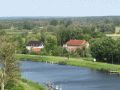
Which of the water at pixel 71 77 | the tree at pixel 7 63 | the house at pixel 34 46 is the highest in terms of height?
the tree at pixel 7 63

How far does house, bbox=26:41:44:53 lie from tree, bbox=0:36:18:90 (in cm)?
3760

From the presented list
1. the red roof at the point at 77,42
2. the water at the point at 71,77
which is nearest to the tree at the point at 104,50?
the water at the point at 71,77

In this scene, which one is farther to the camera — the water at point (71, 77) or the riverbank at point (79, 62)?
the riverbank at point (79, 62)

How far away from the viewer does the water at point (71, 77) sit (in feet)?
114

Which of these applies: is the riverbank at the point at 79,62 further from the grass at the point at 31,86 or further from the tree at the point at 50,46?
the grass at the point at 31,86

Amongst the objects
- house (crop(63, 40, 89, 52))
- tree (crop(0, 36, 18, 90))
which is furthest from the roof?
tree (crop(0, 36, 18, 90))

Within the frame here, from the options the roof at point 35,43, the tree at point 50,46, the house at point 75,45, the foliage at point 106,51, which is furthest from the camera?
the roof at point 35,43

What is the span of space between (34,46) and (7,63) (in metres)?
40.0

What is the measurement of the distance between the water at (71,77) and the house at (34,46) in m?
14.9

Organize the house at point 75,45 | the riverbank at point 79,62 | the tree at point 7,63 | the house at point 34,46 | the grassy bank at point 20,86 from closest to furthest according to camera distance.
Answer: the tree at point 7,63 < the grassy bank at point 20,86 < the riverbank at point 79,62 < the house at point 75,45 < the house at point 34,46

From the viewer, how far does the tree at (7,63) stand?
27609 mm

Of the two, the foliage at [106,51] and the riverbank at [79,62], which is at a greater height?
the foliage at [106,51]

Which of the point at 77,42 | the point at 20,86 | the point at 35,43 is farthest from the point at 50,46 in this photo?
the point at 20,86

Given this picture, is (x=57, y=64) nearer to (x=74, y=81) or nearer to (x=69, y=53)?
(x=69, y=53)
